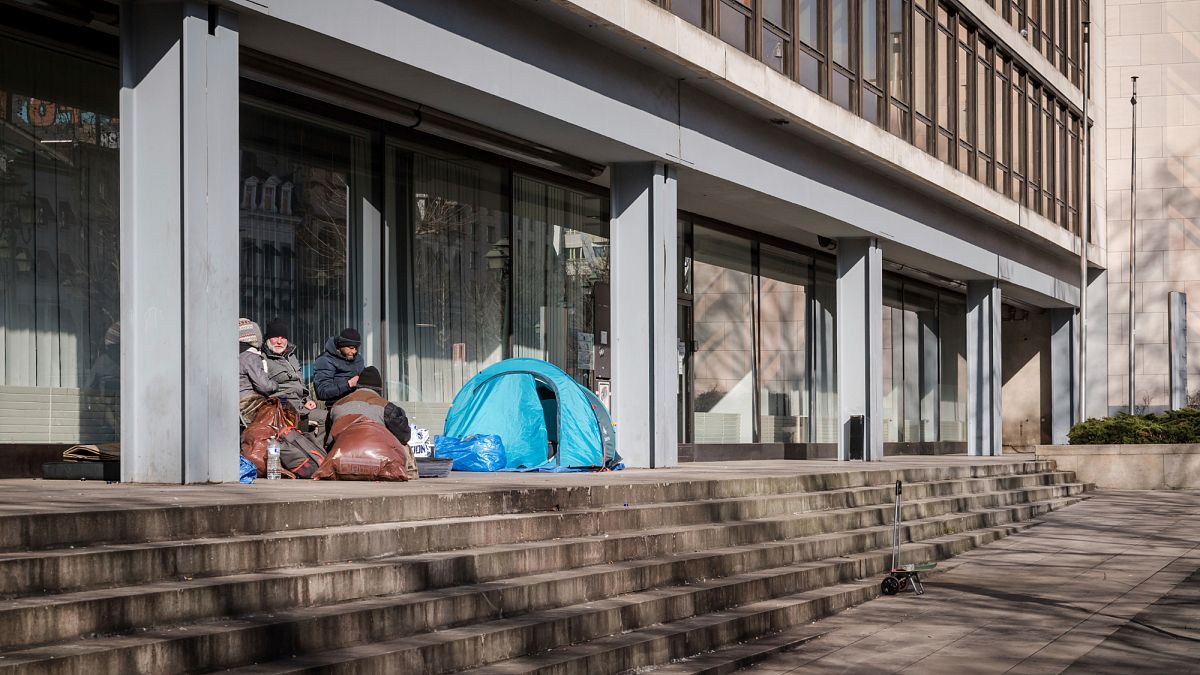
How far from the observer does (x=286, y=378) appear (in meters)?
13.3

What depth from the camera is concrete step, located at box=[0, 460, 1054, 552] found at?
7230 millimetres

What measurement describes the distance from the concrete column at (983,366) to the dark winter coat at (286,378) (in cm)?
2110

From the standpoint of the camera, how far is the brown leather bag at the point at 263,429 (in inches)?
472

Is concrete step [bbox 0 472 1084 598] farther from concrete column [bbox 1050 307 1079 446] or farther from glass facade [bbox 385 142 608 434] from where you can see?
concrete column [bbox 1050 307 1079 446]

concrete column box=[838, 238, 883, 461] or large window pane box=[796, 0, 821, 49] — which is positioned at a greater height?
large window pane box=[796, 0, 821, 49]

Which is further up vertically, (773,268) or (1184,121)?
(1184,121)

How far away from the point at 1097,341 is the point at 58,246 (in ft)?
107

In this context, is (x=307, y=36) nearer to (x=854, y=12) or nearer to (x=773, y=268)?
(x=854, y=12)

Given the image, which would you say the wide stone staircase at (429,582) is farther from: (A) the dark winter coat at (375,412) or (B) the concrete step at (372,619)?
(A) the dark winter coat at (375,412)

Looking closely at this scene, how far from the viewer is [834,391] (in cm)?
2858

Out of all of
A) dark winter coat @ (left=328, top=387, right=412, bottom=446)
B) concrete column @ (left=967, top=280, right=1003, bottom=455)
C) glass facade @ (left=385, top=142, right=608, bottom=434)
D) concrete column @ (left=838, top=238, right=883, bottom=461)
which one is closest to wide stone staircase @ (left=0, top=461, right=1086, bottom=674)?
Answer: dark winter coat @ (left=328, top=387, right=412, bottom=446)

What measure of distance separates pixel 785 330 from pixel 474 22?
45.2 feet

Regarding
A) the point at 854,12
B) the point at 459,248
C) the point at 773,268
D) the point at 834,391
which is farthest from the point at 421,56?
the point at 834,391

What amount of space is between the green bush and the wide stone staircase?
15604mm
